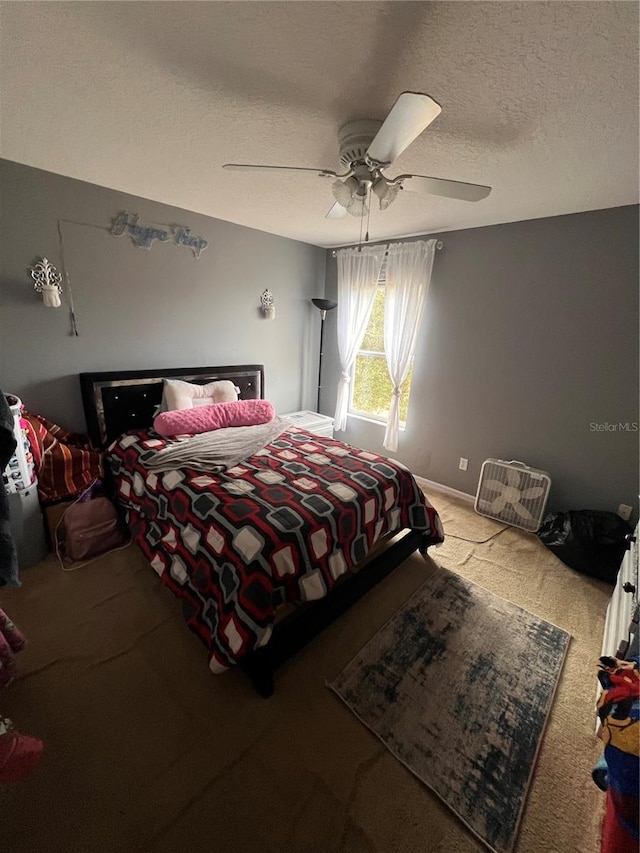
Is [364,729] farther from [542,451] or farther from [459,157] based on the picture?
[459,157]

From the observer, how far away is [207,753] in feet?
3.92

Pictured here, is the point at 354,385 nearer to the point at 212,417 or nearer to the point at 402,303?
the point at 402,303

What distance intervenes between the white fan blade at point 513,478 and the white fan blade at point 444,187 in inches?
80.4

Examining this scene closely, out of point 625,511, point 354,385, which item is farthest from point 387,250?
point 625,511

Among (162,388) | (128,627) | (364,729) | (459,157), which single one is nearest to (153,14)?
(459,157)

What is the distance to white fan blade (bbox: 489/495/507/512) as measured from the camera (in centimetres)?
272

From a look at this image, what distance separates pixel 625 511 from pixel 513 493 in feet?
2.22

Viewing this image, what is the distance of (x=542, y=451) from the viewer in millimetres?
2592

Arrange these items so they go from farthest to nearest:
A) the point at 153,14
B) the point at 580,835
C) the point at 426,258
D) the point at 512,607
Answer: the point at 426,258
the point at 512,607
the point at 580,835
the point at 153,14

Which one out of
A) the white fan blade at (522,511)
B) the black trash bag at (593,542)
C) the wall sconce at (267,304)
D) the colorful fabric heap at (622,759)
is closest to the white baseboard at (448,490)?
the white fan blade at (522,511)

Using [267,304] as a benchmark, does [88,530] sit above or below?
below

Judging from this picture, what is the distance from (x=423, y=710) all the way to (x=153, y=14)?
258 cm

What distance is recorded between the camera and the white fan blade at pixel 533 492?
2527 millimetres

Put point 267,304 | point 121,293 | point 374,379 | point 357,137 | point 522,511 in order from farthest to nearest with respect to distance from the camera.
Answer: point 374,379
point 267,304
point 522,511
point 121,293
point 357,137
